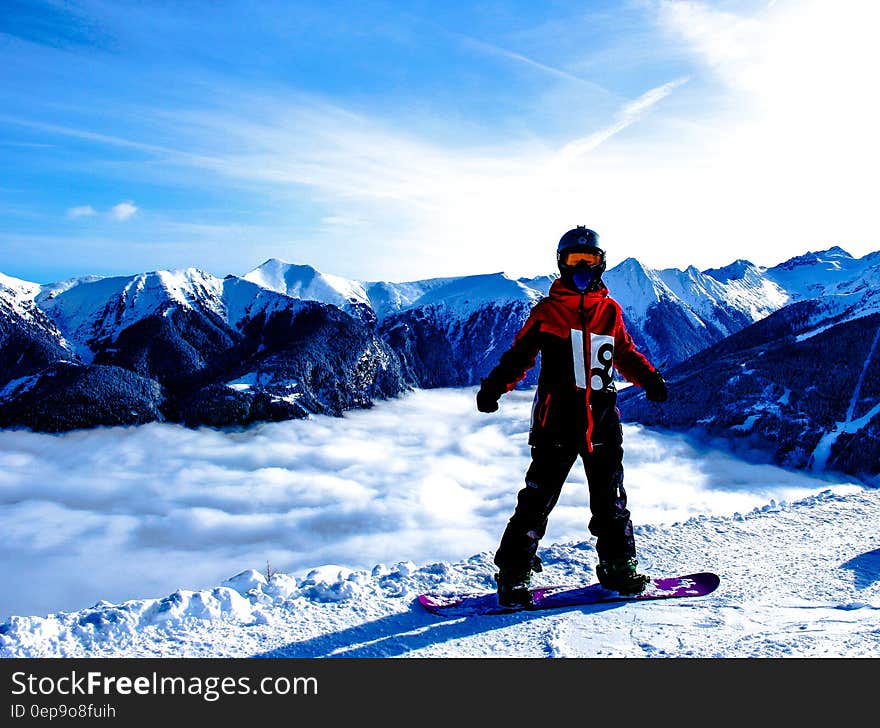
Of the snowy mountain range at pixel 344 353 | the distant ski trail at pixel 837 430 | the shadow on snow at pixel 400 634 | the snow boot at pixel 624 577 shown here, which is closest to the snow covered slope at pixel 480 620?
the shadow on snow at pixel 400 634

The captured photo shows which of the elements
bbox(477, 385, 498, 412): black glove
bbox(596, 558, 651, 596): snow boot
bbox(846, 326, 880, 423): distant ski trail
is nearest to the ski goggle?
bbox(477, 385, 498, 412): black glove

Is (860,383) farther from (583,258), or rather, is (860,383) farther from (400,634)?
(400,634)

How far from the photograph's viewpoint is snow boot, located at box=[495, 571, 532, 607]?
5.51 metres

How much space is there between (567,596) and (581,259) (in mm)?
3289

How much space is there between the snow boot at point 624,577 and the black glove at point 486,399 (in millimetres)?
1960

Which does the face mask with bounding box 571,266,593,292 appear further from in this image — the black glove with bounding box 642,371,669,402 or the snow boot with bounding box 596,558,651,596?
the snow boot with bounding box 596,558,651,596

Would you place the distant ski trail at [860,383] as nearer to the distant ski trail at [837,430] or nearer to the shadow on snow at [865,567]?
the distant ski trail at [837,430]

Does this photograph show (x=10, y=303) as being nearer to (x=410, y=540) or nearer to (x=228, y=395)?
(x=228, y=395)

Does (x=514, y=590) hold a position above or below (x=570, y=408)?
below

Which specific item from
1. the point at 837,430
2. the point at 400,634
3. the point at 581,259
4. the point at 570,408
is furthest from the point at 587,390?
the point at 837,430

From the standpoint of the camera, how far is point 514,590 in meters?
5.54

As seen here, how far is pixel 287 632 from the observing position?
16.9ft

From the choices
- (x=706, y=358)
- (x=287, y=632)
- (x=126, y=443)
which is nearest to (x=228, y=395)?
(x=126, y=443)
